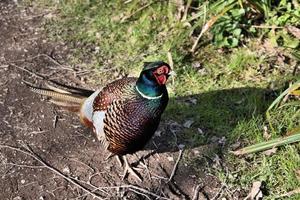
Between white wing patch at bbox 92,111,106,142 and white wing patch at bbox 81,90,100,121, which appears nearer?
white wing patch at bbox 92,111,106,142

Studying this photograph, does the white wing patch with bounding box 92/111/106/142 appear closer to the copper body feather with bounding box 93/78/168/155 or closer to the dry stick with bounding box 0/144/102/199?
the copper body feather with bounding box 93/78/168/155

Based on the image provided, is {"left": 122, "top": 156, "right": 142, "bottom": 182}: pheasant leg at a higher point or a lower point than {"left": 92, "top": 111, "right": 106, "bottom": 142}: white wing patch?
lower

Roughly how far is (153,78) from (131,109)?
0.21m

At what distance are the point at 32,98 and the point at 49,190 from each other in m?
0.85

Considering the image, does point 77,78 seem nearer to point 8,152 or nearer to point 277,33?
point 8,152

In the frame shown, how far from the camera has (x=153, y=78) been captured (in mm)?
2857

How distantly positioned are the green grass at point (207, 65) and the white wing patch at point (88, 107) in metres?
0.62

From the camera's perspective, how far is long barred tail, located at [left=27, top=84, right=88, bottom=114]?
341 cm

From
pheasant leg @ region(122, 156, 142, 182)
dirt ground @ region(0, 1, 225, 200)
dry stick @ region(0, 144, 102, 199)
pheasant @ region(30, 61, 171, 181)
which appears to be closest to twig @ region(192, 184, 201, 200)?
dirt ground @ region(0, 1, 225, 200)

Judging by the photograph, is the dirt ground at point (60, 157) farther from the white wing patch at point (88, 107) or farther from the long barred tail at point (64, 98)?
the white wing patch at point (88, 107)

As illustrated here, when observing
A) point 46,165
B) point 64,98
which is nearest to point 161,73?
point 64,98

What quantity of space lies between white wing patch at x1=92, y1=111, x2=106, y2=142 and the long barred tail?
0.95ft

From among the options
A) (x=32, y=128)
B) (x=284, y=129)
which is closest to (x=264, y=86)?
(x=284, y=129)

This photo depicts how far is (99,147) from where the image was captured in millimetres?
3449
